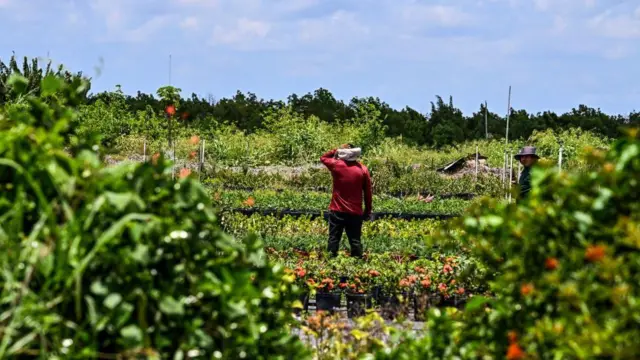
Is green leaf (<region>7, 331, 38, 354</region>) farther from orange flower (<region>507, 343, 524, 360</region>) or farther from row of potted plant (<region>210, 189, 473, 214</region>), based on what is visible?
row of potted plant (<region>210, 189, 473, 214</region>)

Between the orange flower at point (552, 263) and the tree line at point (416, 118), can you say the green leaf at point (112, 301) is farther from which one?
the tree line at point (416, 118)

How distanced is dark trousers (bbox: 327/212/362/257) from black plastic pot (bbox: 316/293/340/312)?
86.8 inches

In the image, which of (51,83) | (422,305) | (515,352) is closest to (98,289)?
(51,83)

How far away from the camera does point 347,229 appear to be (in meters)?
10.2

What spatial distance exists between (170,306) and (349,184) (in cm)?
758

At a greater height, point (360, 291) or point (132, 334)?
point (132, 334)

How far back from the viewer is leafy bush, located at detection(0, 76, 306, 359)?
2.33 meters

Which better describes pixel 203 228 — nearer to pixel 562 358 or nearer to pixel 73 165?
pixel 73 165

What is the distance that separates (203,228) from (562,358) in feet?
3.27

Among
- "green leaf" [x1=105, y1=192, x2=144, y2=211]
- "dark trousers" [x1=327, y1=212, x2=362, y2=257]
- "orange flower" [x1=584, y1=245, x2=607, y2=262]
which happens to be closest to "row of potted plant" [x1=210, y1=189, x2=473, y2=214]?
"dark trousers" [x1=327, y1=212, x2=362, y2=257]

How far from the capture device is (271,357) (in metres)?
2.83

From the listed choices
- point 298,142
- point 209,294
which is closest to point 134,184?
point 209,294

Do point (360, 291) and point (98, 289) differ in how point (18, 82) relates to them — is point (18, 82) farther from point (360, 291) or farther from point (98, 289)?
point (360, 291)

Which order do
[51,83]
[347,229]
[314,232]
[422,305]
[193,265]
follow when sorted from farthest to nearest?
[314,232], [347,229], [422,305], [51,83], [193,265]
